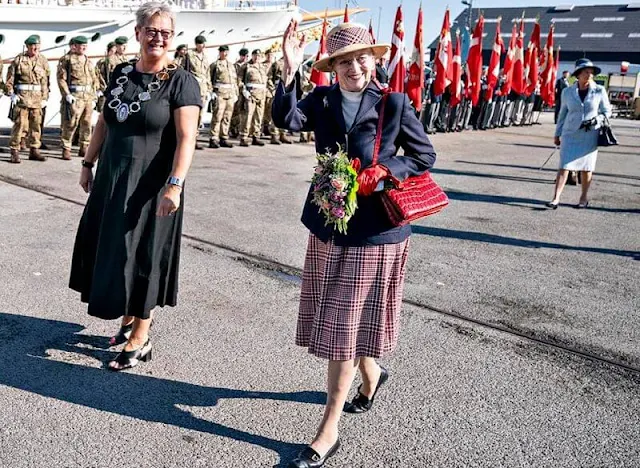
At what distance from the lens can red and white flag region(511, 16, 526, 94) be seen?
22156mm

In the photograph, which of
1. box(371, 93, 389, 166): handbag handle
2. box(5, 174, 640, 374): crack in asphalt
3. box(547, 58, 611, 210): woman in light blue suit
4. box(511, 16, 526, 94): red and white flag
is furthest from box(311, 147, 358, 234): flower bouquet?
box(511, 16, 526, 94): red and white flag

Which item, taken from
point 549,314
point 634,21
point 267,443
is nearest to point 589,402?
point 549,314

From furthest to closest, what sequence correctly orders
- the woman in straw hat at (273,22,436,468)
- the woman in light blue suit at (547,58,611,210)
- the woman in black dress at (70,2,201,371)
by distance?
the woman in light blue suit at (547,58,611,210) → the woman in black dress at (70,2,201,371) → the woman in straw hat at (273,22,436,468)

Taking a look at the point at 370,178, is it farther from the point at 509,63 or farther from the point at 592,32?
the point at 592,32

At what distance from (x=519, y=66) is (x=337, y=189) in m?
21.8

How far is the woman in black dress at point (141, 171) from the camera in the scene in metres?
3.43

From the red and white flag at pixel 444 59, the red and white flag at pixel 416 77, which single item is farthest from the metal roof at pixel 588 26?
the red and white flag at pixel 416 77

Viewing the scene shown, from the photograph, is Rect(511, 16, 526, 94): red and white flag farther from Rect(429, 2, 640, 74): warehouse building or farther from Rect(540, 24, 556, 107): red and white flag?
Rect(429, 2, 640, 74): warehouse building

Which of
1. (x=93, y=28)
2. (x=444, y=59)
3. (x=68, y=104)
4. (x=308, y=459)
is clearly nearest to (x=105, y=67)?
(x=68, y=104)

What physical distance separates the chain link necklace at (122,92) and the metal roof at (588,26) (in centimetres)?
5925

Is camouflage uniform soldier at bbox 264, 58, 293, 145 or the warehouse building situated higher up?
the warehouse building

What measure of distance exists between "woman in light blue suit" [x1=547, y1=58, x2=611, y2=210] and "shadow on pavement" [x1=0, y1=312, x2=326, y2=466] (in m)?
6.37

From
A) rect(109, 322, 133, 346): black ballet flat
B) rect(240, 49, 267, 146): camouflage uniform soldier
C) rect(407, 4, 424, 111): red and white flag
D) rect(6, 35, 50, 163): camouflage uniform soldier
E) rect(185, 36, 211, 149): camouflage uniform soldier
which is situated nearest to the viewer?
rect(109, 322, 133, 346): black ballet flat

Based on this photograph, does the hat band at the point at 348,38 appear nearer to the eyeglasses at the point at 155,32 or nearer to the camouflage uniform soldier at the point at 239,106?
the eyeglasses at the point at 155,32
